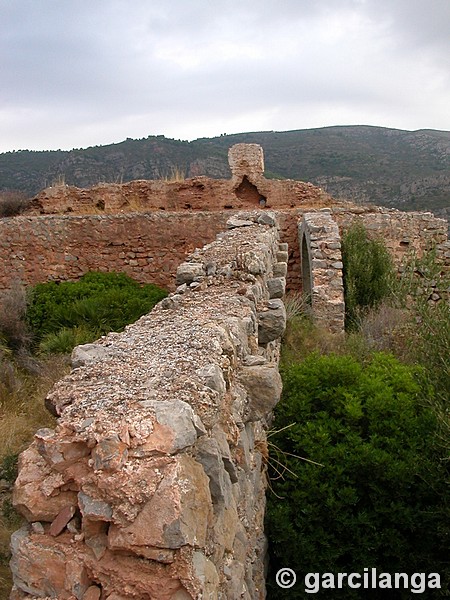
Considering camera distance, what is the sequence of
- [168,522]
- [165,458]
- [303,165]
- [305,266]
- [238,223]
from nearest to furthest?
1. [168,522]
2. [165,458]
3. [238,223]
4. [305,266]
5. [303,165]

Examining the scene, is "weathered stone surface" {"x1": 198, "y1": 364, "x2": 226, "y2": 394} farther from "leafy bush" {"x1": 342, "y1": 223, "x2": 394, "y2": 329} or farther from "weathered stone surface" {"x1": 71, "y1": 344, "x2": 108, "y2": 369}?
"leafy bush" {"x1": 342, "y1": 223, "x2": 394, "y2": 329}

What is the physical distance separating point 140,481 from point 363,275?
779 cm

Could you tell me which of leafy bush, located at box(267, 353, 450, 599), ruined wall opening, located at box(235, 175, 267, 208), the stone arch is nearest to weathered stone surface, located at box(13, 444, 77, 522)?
leafy bush, located at box(267, 353, 450, 599)

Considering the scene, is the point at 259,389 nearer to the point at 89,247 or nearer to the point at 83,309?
the point at 83,309

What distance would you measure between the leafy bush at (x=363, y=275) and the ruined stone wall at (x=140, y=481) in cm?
621

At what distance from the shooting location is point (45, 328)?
31.3 ft

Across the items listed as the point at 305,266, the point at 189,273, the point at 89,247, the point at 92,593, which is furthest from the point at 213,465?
the point at 89,247

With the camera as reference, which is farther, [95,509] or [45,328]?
[45,328]

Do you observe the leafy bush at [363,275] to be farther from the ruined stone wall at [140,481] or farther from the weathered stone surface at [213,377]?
the weathered stone surface at [213,377]

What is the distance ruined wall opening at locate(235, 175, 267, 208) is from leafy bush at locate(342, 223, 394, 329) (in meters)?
4.91

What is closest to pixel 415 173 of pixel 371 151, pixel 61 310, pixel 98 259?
pixel 371 151

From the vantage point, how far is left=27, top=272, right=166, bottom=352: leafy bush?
8773mm

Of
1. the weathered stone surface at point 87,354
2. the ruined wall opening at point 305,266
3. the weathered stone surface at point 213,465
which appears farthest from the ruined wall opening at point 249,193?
the weathered stone surface at point 213,465

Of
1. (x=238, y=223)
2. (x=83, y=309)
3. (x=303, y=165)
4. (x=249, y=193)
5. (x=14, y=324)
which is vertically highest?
(x=303, y=165)
